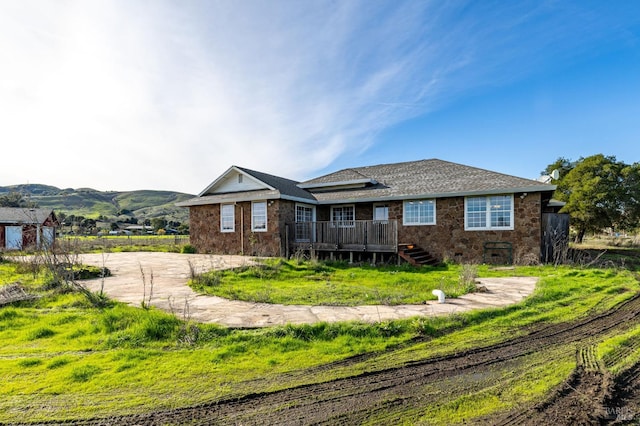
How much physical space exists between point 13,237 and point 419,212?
3392cm

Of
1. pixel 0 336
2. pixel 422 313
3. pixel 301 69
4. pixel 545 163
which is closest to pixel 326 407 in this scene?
pixel 422 313

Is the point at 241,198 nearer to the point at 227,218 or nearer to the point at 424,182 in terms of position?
the point at 227,218

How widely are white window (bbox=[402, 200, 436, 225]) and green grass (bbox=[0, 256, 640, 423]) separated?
862 cm

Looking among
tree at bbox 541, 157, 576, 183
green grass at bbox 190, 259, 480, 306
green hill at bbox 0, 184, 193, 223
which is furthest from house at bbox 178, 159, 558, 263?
green hill at bbox 0, 184, 193, 223

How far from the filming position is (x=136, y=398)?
2836 mm

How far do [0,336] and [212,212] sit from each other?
528 inches

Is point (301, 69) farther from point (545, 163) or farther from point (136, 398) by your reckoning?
point (545, 163)

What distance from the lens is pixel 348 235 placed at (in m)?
14.2

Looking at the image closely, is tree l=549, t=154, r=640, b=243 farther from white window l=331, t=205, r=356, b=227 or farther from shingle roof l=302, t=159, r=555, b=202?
white window l=331, t=205, r=356, b=227

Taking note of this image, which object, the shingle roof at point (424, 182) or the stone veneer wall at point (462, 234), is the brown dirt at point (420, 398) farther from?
the shingle roof at point (424, 182)

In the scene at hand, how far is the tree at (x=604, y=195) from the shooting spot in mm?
21797

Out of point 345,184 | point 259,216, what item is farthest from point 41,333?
point 345,184

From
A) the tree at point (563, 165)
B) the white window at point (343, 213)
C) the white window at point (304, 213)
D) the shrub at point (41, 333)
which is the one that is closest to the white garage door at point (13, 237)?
the white window at point (304, 213)

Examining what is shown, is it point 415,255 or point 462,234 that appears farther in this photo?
point 462,234
